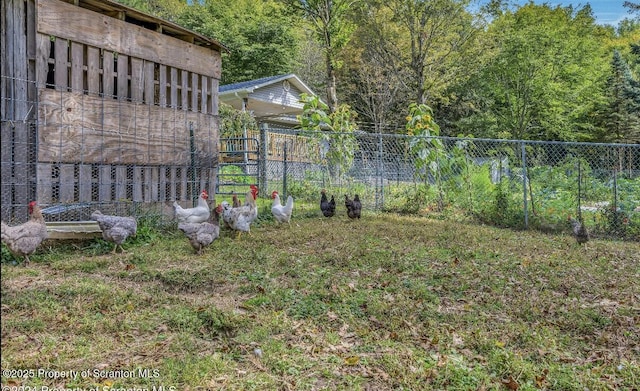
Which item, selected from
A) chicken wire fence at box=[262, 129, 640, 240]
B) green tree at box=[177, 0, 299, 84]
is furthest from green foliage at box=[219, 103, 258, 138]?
green tree at box=[177, 0, 299, 84]

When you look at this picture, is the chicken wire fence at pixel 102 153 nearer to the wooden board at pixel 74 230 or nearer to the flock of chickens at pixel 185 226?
the wooden board at pixel 74 230

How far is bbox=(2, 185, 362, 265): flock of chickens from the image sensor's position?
4273mm

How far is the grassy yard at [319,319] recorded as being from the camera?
2541 millimetres

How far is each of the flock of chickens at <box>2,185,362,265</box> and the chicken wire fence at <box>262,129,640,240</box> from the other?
223 centimetres

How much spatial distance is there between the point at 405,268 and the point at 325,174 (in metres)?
5.83

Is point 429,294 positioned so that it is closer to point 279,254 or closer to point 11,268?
point 279,254

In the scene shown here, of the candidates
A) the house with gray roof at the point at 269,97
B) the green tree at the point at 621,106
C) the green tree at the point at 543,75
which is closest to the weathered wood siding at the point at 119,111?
the house with gray roof at the point at 269,97

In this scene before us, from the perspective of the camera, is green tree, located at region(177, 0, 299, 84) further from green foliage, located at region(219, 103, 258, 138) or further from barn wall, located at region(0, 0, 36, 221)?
barn wall, located at region(0, 0, 36, 221)

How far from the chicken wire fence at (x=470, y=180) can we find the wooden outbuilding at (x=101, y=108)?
2.33 meters

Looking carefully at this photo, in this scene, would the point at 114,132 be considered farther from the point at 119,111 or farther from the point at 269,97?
the point at 269,97

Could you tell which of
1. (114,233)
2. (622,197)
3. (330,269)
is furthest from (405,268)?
(622,197)

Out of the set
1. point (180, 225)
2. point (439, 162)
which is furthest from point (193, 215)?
point (439, 162)

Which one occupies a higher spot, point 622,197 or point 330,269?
point 622,197

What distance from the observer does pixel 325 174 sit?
10422 millimetres
